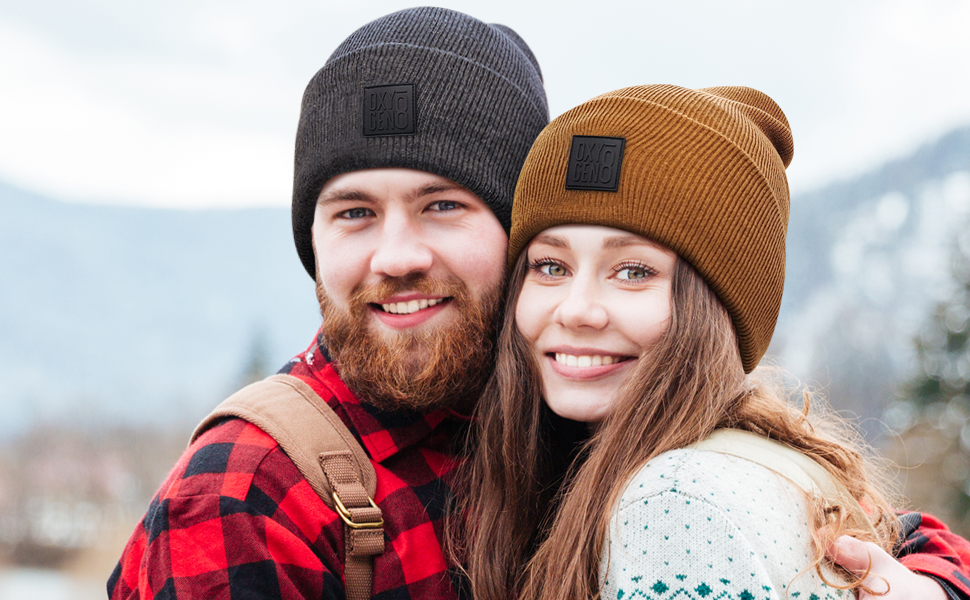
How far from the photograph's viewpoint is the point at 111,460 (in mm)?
28516

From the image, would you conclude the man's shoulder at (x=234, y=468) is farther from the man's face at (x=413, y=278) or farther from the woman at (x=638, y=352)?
the woman at (x=638, y=352)

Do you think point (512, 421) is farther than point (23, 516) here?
No

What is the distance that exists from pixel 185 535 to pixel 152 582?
0.41 ft

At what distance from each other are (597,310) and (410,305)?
69cm

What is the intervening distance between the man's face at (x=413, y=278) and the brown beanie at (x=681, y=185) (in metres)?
0.28

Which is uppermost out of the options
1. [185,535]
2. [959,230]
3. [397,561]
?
[185,535]

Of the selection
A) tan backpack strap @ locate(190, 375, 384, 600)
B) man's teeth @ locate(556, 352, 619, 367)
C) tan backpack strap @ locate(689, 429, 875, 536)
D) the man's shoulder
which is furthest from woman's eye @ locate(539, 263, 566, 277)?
the man's shoulder

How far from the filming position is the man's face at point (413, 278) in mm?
2369

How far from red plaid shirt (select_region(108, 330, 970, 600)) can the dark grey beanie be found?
740 mm

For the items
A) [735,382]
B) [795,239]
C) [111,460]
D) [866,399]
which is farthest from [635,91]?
[795,239]

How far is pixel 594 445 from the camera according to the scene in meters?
2.10

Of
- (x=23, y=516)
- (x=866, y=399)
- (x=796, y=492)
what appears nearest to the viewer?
(x=796, y=492)

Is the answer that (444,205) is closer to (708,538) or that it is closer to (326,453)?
(326,453)

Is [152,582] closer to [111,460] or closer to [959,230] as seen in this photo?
[959,230]
